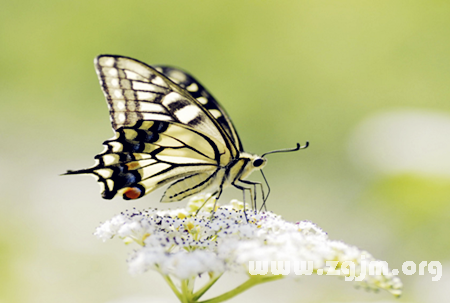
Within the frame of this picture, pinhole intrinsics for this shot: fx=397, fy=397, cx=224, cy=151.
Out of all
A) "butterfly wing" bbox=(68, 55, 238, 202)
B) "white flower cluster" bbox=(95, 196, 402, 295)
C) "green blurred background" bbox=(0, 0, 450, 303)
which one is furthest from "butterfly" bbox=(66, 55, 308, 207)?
"green blurred background" bbox=(0, 0, 450, 303)

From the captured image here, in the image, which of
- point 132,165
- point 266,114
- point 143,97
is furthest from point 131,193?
point 266,114

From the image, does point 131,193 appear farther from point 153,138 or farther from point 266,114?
point 266,114

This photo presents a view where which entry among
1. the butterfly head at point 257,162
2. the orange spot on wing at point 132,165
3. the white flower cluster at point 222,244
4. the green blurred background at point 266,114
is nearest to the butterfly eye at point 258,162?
the butterfly head at point 257,162

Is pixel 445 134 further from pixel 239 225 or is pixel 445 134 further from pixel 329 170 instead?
pixel 239 225

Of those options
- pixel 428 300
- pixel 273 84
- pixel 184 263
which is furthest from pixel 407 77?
pixel 184 263

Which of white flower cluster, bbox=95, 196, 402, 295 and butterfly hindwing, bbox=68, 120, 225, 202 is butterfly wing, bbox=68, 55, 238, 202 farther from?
white flower cluster, bbox=95, 196, 402, 295
